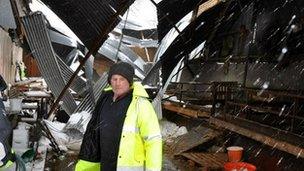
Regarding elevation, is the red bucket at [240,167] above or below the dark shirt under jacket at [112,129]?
below

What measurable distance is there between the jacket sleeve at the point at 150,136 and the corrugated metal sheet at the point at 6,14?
567 centimetres

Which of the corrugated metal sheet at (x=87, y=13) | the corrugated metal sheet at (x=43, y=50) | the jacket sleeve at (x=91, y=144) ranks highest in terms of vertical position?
the corrugated metal sheet at (x=87, y=13)

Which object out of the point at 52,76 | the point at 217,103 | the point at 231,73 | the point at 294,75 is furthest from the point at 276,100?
the point at 52,76

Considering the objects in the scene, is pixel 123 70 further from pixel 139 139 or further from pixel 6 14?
pixel 6 14

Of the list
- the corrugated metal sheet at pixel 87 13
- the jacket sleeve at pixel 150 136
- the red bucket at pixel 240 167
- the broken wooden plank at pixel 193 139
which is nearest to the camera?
the jacket sleeve at pixel 150 136

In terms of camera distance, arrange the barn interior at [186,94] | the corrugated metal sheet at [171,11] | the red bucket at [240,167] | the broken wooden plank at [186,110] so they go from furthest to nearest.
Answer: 1. the broken wooden plank at [186,110]
2. the corrugated metal sheet at [171,11]
3. the barn interior at [186,94]
4. the red bucket at [240,167]

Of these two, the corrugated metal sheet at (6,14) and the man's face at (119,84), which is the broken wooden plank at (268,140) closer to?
the man's face at (119,84)

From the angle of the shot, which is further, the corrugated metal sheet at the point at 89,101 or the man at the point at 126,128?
the corrugated metal sheet at the point at 89,101

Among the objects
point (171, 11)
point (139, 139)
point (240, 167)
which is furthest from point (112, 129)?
point (171, 11)

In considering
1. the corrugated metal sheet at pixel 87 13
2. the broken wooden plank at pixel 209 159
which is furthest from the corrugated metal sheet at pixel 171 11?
the broken wooden plank at pixel 209 159

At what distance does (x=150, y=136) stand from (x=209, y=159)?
18.8 feet

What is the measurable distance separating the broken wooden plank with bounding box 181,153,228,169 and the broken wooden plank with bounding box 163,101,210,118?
1.72 metres

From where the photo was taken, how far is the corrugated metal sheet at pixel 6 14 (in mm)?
8116

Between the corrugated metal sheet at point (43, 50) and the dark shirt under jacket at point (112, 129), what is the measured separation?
4342mm
